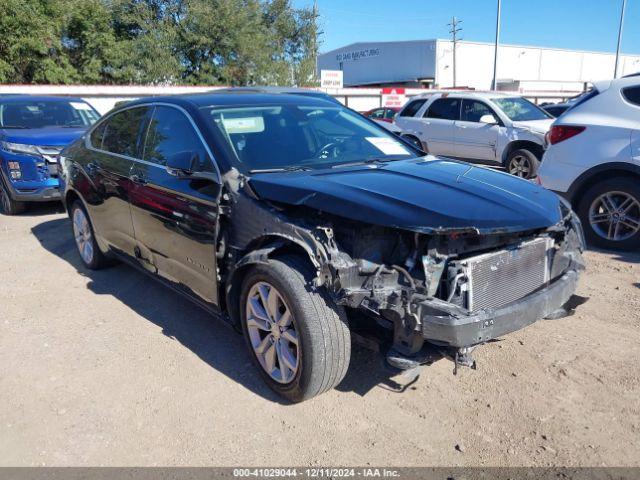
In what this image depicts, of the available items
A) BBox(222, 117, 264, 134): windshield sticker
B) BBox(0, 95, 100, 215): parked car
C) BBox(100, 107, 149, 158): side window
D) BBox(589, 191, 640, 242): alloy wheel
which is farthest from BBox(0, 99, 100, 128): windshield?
BBox(589, 191, 640, 242): alloy wheel

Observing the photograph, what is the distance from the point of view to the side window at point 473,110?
35.2 feet

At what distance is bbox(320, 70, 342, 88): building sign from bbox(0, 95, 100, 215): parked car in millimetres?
20282

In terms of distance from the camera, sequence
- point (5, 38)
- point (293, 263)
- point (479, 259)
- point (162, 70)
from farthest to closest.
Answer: point (162, 70) → point (5, 38) → point (293, 263) → point (479, 259)

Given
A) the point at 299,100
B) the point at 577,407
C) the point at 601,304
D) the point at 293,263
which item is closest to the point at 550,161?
the point at 601,304

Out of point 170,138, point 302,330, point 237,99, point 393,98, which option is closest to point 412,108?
point 237,99

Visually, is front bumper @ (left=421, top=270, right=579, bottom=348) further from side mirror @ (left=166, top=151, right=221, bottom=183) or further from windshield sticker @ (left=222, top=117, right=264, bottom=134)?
windshield sticker @ (left=222, top=117, right=264, bottom=134)

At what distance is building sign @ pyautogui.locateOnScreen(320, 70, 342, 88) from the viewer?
90.6ft

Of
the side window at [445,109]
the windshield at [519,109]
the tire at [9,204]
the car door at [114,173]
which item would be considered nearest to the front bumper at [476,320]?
the car door at [114,173]

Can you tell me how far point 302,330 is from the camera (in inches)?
111

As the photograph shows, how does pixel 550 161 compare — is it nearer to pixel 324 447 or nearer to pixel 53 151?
pixel 324 447

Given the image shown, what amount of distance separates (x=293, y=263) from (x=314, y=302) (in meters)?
0.27

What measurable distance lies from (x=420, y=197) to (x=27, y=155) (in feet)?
22.6

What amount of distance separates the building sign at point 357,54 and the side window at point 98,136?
186ft

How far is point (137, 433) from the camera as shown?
9.72 ft
